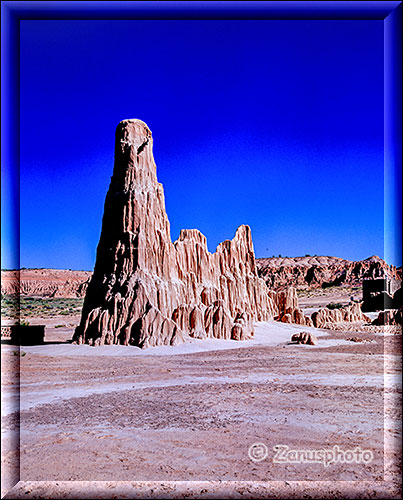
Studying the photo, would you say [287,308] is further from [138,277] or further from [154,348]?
[154,348]

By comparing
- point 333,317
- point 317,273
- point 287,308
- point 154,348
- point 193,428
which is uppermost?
point 317,273

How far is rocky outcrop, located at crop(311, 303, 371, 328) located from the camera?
110ft

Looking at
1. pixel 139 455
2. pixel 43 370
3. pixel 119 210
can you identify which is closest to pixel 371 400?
pixel 139 455

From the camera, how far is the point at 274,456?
671 centimetres

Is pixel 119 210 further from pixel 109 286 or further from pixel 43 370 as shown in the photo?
pixel 43 370

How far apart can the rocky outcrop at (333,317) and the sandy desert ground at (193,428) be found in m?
20.5

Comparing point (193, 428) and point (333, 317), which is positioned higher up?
point (193, 428)

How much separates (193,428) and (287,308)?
108 feet

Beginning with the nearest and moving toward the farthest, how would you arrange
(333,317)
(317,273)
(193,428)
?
(193,428) < (333,317) < (317,273)

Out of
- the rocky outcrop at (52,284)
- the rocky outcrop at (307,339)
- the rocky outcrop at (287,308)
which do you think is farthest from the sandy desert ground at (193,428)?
the rocky outcrop at (52,284)

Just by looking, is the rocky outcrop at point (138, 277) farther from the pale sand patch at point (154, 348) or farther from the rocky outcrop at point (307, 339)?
the rocky outcrop at point (307, 339)

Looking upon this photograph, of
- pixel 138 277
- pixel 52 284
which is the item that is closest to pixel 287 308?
pixel 138 277

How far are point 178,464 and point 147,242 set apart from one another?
15207mm

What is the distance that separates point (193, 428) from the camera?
7.57 m
